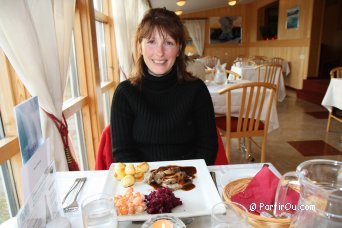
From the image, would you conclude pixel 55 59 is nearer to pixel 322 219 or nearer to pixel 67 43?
pixel 67 43

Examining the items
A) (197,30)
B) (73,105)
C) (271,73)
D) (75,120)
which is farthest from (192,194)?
(197,30)

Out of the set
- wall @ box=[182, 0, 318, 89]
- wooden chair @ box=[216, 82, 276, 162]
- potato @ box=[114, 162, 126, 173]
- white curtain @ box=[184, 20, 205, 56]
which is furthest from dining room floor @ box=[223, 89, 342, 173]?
white curtain @ box=[184, 20, 205, 56]

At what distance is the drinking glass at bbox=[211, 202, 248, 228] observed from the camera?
1.81 ft

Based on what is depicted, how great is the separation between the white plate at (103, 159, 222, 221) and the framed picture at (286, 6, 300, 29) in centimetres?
681

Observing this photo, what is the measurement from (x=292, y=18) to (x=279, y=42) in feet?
2.67

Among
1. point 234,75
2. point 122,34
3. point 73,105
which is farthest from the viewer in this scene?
point 234,75

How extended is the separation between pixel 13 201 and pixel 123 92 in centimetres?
68

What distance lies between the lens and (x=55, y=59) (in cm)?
117

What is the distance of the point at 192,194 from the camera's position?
2.39 ft

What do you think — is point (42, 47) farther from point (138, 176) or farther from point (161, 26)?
point (138, 176)

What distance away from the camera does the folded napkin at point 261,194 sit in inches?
25.4

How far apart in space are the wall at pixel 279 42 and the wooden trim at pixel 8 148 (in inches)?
250

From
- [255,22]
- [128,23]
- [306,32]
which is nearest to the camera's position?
[128,23]

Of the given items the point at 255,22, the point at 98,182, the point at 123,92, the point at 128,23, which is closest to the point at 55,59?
the point at 123,92
